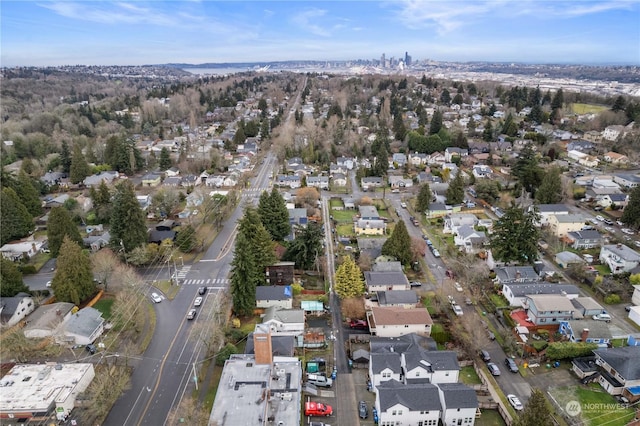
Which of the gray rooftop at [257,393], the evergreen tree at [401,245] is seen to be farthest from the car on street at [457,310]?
the gray rooftop at [257,393]

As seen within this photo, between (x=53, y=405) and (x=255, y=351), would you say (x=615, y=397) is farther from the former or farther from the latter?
(x=53, y=405)

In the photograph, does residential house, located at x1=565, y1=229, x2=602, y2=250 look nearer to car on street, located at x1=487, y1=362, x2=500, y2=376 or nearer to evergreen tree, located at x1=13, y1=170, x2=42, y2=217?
car on street, located at x1=487, y1=362, x2=500, y2=376

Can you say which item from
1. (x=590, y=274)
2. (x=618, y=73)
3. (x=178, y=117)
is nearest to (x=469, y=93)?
(x=178, y=117)

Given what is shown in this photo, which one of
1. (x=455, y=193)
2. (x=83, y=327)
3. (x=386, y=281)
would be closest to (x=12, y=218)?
(x=83, y=327)

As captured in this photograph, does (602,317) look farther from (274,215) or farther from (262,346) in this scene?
(274,215)

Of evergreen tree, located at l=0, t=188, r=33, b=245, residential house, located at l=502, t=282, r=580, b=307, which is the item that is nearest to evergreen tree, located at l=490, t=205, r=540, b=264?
residential house, located at l=502, t=282, r=580, b=307

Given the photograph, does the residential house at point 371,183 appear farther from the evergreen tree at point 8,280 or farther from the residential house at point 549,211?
the evergreen tree at point 8,280
